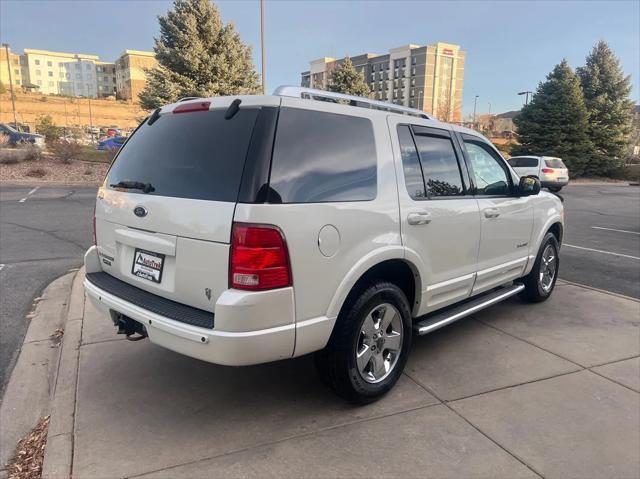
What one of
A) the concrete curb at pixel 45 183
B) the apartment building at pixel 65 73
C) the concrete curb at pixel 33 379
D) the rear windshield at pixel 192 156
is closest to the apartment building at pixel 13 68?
the apartment building at pixel 65 73

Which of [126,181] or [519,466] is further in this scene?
[126,181]

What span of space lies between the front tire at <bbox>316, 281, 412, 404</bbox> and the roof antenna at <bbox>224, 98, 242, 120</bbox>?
4.25 feet

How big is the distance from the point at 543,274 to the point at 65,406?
4.81 m

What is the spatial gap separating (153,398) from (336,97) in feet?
7.76

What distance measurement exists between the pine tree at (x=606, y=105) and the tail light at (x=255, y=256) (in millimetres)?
35070

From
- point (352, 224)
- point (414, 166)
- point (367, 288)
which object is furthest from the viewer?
point (414, 166)

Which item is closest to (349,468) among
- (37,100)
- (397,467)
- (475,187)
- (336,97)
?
(397,467)

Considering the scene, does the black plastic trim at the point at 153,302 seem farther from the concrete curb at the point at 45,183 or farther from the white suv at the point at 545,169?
the white suv at the point at 545,169

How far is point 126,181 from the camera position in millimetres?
3236

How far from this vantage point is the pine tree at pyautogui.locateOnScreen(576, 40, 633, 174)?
32000 mm

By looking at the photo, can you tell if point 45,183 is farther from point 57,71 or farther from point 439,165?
point 57,71

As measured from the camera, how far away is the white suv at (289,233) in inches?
99.3

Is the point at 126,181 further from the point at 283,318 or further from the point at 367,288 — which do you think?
the point at 367,288

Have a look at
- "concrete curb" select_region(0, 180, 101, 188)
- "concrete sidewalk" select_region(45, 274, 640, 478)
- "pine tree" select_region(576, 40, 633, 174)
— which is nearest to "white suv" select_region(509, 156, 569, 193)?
"pine tree" select_region(576, 40, 633, 174)
